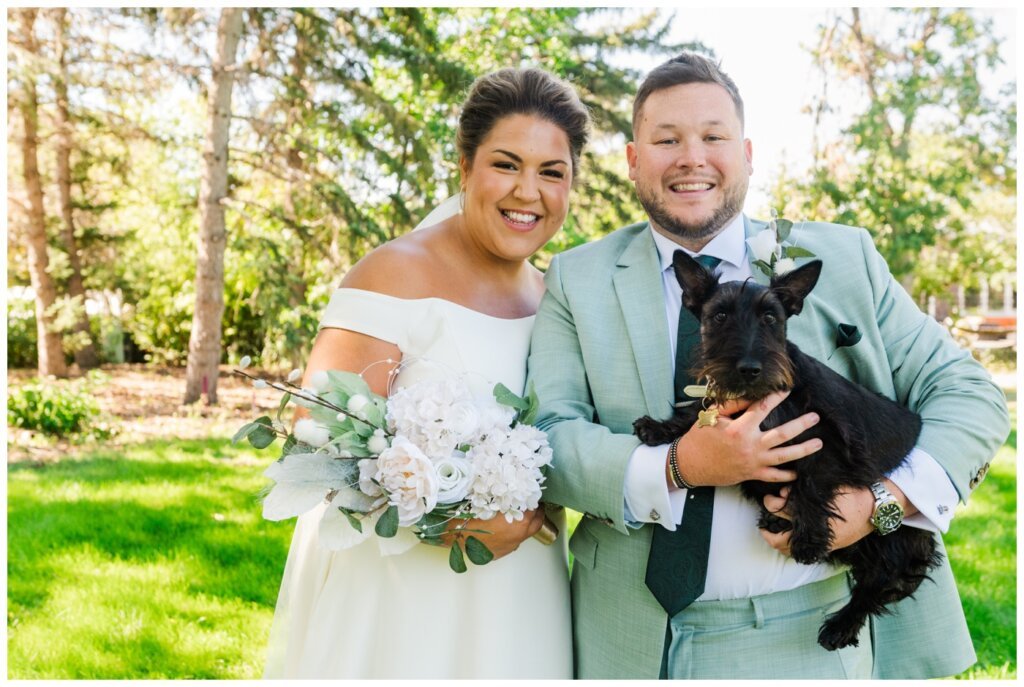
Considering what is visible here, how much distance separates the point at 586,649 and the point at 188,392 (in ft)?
42.6

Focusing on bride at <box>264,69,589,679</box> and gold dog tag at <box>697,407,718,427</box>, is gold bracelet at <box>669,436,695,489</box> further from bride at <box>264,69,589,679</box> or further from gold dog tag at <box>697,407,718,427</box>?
bride at <box>264,69,589,679</box>

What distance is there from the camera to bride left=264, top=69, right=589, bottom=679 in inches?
125

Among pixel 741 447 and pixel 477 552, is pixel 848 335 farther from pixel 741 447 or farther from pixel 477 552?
pixel 477 552

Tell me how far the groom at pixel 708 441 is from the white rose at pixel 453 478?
1.11 feet

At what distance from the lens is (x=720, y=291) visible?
259 centimetres

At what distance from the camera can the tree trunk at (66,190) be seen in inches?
548

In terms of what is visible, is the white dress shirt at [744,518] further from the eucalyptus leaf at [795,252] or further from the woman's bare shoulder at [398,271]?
the woman's bare shoulder at [398,271]

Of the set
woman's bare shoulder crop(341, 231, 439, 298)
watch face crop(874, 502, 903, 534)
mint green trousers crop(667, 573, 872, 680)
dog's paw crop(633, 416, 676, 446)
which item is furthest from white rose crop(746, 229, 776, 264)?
woman's bare shoulder crop(341, 231, 439, 298)

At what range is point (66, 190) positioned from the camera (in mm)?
16719

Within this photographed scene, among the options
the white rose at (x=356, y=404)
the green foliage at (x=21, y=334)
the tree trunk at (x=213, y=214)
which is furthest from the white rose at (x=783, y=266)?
the green foliage at (x=21, y=334)

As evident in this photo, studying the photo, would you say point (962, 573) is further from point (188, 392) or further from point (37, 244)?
point (37, 244)

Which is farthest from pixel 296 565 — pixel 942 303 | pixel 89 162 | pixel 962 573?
pixel 942 303

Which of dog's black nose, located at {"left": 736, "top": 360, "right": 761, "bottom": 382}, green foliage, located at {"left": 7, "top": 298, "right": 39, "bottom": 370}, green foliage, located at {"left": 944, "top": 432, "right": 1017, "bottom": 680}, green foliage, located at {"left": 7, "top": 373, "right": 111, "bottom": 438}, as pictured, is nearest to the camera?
dog's black nose, located at {"left": 736, "top": 360, "right": 761, "bottom": 382}

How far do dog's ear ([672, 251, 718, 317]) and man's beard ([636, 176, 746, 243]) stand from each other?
0.43 metres
